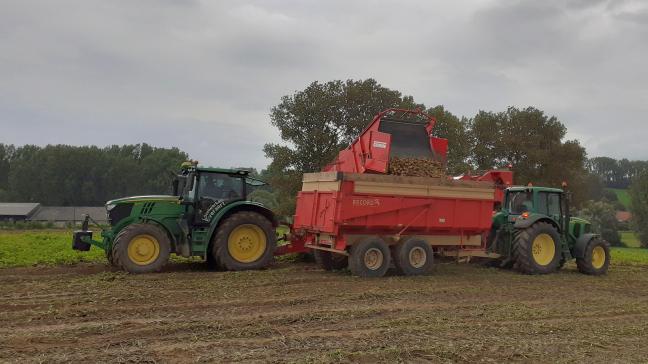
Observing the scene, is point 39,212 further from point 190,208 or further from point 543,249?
point 543,249

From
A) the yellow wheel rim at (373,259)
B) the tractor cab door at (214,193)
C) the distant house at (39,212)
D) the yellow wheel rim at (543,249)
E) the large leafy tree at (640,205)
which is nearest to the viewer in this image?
the yellow wheel rim at (373,259)

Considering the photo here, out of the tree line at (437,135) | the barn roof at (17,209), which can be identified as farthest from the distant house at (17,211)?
the tree line at (437,135)

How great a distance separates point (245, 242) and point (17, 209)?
6402 centimetres

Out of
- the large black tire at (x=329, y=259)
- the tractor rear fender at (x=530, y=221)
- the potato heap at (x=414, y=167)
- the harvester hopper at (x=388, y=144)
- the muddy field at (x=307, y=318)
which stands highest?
the harvester hopper at (x=388, y=144)

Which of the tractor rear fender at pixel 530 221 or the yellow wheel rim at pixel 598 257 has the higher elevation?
the tractor rear fender at pixel 530 221

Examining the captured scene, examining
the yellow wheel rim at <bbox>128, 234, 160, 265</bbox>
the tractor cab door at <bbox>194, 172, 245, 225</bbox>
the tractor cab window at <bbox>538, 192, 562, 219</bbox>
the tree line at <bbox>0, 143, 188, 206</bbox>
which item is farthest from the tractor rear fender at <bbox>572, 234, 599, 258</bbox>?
the tree line at <bbox>0, 143, 188, 206</bbox>

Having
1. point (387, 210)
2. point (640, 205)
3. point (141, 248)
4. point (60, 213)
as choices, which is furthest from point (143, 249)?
point (60, 213)

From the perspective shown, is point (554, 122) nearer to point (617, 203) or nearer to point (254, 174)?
point (254, 174)

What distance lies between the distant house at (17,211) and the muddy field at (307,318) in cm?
5980

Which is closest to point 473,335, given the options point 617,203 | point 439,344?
point 439,344

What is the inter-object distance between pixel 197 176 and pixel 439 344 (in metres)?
7.24

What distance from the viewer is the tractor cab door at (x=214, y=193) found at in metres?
11.3

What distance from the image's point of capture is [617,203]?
3278 inches

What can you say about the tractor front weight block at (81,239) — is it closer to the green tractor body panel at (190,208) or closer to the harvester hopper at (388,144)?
the green tractor body panel at (190,208)
